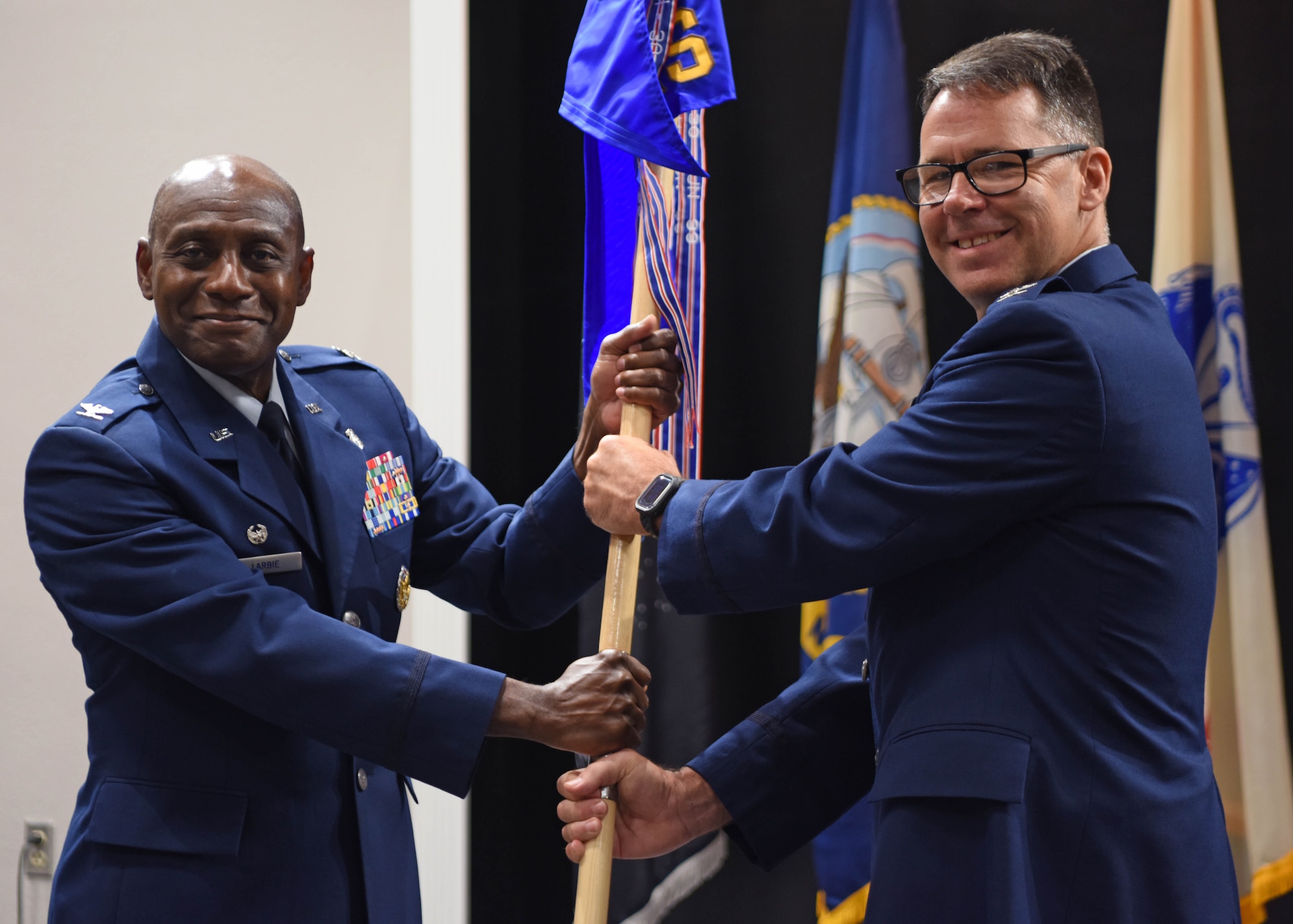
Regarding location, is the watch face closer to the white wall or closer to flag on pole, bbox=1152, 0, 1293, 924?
the white wall

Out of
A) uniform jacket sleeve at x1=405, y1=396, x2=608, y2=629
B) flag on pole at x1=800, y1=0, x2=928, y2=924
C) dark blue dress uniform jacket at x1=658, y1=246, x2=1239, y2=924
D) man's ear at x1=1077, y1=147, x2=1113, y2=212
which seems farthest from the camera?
flag on pole at x1=800, y1=0, x2=928, y2=924

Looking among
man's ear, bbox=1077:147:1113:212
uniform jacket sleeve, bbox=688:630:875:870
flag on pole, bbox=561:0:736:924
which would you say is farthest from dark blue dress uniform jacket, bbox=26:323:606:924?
man's ear, bbox=1077:147:1113:212

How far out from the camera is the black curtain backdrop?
268cm

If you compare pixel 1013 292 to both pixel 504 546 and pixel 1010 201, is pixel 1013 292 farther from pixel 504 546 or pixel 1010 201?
pixel 504 546

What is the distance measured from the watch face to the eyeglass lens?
52 centimetres

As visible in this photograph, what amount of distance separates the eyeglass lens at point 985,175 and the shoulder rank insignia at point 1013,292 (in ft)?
0.40

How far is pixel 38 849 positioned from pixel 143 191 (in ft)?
5.34

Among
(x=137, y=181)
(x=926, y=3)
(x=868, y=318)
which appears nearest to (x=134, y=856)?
(x=868, y=318)

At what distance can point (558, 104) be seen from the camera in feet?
9.01

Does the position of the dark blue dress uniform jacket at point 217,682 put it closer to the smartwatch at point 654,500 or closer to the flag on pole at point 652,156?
the smartwatch at point 654,500

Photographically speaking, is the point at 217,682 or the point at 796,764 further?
the point at 796,764

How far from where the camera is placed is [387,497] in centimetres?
177

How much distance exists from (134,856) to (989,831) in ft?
3.40

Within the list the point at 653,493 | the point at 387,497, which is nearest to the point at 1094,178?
the point at 653,493
